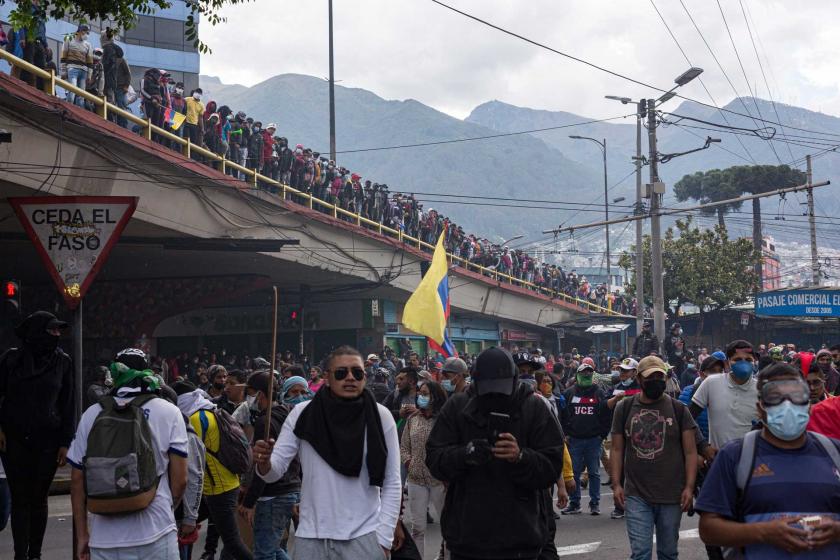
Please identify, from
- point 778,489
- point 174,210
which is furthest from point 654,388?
point 174,210

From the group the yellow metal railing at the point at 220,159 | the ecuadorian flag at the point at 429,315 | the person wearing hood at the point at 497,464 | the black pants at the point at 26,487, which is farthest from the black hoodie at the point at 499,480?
the yellow metal railing at the point at 220,159

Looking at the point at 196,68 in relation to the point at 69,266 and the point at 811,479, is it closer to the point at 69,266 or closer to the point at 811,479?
the point at 69,266

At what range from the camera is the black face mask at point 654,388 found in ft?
24.3

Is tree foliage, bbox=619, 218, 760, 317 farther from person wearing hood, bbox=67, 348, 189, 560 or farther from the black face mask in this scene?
person wearing hood, bbox=67, 348, 189, 560

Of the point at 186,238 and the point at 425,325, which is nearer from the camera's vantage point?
the point at 425,325

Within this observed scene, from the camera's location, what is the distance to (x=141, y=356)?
19.0 feet

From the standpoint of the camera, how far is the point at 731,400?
8.16 meters

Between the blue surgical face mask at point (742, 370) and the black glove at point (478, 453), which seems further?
the blue surgical face mask at point (742, 370)

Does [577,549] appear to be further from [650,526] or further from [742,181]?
[742,181]

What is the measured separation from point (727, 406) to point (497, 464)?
3.69 metres

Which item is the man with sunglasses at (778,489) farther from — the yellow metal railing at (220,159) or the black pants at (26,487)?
the yellow metal railing at (220,159)

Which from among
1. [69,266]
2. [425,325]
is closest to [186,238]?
[425,325]

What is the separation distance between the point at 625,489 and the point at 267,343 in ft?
90.8

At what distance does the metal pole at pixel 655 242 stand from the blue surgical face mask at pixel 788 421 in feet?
74.8
